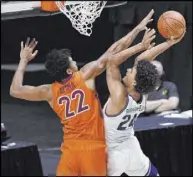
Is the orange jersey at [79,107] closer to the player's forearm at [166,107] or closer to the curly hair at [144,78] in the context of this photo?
the curly hair at [144,78]

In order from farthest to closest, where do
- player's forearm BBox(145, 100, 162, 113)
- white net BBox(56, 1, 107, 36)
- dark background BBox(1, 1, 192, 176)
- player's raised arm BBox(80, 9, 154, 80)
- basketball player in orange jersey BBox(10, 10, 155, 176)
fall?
dark background BBox(1, 1, 192, 176) < player's forearm BBox(145, 100, 162, 113) < white net BBox(56, 1, 107, 36) < basketball player in orange jersey BBox(10, 10, 155, 176) < player's raised arm BBox(80, 9, 154, 80)

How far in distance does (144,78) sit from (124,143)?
749 millimetres

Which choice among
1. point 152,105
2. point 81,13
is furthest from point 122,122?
point 152,105

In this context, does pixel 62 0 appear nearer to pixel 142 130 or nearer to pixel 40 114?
pixel 142 130

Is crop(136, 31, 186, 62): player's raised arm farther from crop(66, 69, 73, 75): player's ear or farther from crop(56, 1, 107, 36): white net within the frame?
crop(56, 1, 107, 36): white net

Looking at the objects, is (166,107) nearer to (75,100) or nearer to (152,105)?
(152,105)

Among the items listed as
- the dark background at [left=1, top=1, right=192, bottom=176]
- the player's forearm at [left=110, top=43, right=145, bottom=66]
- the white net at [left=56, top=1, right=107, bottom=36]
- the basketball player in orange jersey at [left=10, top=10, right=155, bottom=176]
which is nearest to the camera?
the player's forearm at [left=110, top=43, right=145, bottom=66]

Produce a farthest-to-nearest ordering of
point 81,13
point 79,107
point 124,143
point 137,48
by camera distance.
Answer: point 81,13 < point 124,143 < point 79,107 < point 137,48

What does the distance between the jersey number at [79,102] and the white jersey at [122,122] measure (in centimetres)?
22

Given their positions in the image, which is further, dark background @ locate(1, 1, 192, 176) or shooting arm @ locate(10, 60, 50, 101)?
dark background @ locate(1, 1, 192, 176)

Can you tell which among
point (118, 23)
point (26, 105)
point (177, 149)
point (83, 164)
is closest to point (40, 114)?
point (26, 105)

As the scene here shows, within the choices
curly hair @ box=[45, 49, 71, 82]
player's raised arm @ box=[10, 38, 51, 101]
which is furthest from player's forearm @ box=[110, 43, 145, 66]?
player's raised arm @ box=[10, 38, 51, 101]

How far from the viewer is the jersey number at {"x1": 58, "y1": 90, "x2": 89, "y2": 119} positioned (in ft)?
20.7

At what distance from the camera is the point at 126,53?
6.05m
